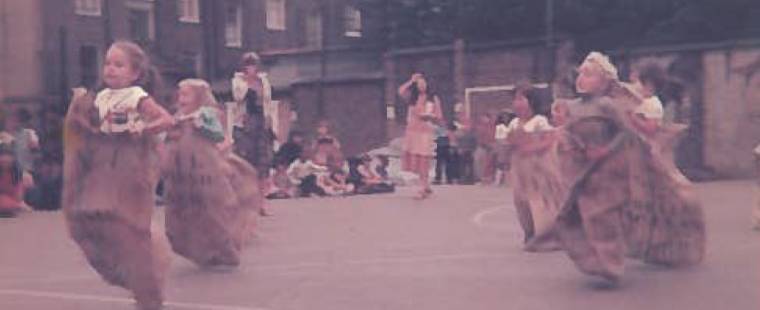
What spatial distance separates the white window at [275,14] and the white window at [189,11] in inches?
175

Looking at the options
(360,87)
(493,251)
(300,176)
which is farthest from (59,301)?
(360,87)

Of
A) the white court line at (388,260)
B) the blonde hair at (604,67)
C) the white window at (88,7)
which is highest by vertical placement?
the white window at (88,7)

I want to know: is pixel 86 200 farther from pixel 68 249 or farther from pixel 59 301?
pixel 68 249

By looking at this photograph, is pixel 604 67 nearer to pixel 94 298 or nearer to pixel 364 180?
pixel 94 298

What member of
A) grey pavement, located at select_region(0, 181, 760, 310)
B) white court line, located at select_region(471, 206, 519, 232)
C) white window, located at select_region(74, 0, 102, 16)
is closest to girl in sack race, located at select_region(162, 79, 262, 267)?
grey pavement, located at select_region(0, 181, 760, 310)

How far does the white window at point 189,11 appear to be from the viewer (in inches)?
2230

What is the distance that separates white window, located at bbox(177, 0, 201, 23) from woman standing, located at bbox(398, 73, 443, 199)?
39.2 meters

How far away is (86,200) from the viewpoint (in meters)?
7.68

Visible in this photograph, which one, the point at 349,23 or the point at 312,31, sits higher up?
the point at 349,23

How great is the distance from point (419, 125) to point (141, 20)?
37823 millimetres

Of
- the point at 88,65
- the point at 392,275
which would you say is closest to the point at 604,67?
the point at 392,275

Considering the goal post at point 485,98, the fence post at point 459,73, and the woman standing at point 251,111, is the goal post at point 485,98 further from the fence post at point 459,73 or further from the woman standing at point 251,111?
the woman standing at point 251,111

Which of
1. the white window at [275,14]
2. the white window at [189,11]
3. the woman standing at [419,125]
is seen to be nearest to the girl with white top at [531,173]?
the woman standing at [419,125]

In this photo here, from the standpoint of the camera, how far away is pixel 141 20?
54594mm
